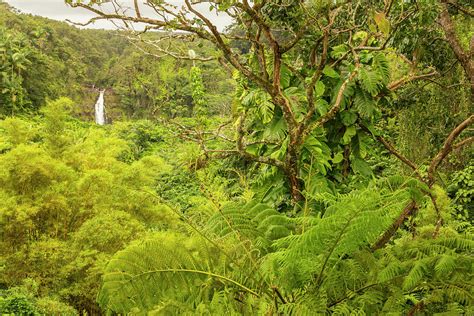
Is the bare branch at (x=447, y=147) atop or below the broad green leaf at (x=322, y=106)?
below

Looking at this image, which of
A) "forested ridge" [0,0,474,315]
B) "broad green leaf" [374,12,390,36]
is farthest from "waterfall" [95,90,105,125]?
"broad green leaf" [374,12,390,36]

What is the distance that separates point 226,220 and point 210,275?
1.04 ft

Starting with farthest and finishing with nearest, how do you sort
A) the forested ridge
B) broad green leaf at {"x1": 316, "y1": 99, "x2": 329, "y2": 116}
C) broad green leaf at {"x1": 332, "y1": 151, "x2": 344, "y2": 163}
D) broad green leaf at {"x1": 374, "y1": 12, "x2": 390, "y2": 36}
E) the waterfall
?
the waterfall, broad green leaf at {"x1": 332, "y1": 151, "x2": 344, "y2": 163}, broad green leaf at {"x1": 316, "y1": 99, "x2": 329, "y2": 116}, broad green leaf at {"x1": 374, "y1": 12, "x2": 390, "y2": 36}, the forested ridge

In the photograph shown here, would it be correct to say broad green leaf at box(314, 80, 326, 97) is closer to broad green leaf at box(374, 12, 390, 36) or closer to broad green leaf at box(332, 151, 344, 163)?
broad green leaf at box(332, 151, 344, 163)

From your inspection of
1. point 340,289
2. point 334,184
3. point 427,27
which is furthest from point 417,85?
point 340,289

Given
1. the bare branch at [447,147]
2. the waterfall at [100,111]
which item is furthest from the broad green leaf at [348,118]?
the waterfall at [100,111]

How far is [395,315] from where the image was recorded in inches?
67.9

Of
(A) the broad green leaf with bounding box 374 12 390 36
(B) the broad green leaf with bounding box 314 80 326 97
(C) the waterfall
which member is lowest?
(C) the waterfall

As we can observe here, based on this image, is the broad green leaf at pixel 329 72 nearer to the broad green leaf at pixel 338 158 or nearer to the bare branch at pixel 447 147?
the broad green leaf at pixel 338 158

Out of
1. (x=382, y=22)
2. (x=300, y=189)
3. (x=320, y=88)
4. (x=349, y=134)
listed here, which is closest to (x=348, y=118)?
(x=349, y=134)

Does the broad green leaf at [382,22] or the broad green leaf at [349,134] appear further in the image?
the broad green leaf at [349,134]

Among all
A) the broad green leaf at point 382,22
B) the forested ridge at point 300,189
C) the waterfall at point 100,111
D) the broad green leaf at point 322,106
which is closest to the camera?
the forested ridge at point 300,189

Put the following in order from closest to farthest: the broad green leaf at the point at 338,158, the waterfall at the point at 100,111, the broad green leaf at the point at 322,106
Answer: the broad green leaf at the point at 322,106
the broad green leaf at the point at 338,158
the waterfall at the point at 100,111

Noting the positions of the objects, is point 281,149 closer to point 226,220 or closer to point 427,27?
point 226,220
